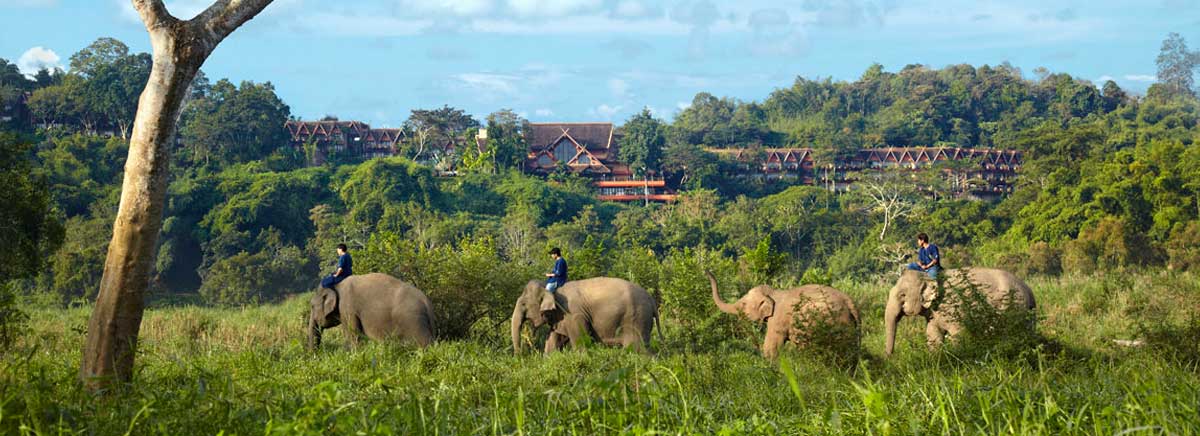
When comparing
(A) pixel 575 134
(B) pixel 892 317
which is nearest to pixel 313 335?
(B) pixel 892 317

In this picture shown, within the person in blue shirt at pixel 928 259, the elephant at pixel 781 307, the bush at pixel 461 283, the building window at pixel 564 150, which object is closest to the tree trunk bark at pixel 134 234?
the elephant at pixel 781 307

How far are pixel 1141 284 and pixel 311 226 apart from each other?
32047 millimetres

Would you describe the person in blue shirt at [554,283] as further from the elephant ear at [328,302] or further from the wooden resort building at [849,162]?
the wooden resort building at [849,162]

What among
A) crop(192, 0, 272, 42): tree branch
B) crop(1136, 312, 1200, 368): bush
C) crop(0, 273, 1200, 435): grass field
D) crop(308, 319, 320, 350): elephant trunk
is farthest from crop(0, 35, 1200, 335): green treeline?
crop(192, 0, 272, 42): tree branch

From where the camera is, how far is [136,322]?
5590mm

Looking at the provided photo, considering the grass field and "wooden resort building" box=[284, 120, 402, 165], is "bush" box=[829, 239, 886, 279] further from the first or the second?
the grass field

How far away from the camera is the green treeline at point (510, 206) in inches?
579

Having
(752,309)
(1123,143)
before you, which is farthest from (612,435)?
(1123,143)

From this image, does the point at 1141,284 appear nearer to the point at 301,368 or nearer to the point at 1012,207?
Answer: the point at 301,368

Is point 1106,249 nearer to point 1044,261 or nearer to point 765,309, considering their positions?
point 1044,261

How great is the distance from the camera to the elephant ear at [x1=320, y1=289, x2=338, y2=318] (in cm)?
1023

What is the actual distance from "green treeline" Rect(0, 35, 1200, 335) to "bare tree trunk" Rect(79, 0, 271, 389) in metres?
6.22

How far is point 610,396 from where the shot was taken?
4121 millimetres

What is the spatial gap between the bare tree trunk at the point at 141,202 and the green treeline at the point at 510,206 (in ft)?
20.4
